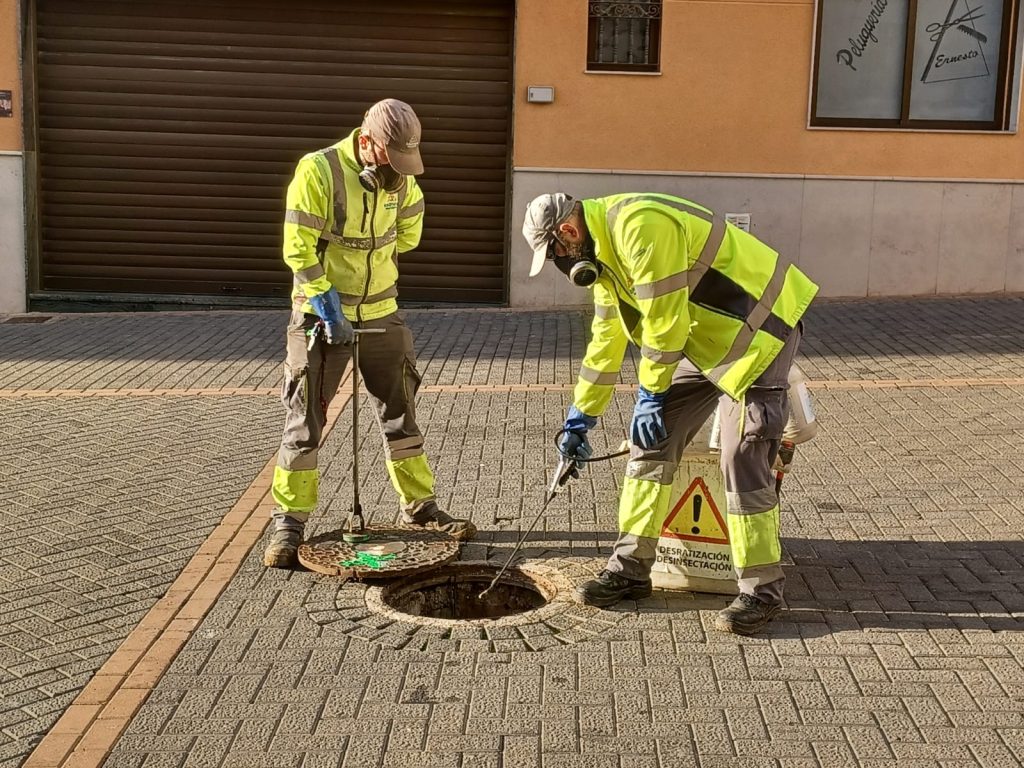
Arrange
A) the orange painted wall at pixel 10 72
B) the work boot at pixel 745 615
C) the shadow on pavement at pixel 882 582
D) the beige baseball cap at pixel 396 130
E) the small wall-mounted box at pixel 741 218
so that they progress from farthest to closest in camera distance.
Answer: the small wall-mounted box at pixel 741 218
the orange painted wall at pixel 10 72
the beige baseball cap at pixel 396 130
the shadow on pavement at pixel 882 582
the work boot at pixel 745 615

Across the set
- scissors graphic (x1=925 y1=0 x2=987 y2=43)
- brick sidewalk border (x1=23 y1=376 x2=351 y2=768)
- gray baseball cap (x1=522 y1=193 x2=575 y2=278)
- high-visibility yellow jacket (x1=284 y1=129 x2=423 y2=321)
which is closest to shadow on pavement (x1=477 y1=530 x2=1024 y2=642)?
brick sidewalk border (x1=23 y1=376 x2=351 y2=768)

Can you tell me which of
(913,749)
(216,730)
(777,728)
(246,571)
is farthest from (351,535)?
(913,749)

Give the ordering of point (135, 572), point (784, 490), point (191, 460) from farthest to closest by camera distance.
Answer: point (191, 460) < point (784, 490) < point (135, 572)

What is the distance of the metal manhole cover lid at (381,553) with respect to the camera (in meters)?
5.91

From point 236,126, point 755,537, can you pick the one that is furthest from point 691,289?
point 236,126

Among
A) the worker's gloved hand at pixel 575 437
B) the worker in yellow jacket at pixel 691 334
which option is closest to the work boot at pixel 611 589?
the worker in yellow jacket at pixel 691 334

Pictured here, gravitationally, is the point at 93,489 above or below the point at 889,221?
below

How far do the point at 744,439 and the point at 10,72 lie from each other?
1099 centimetres

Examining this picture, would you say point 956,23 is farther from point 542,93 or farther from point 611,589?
point 611,589

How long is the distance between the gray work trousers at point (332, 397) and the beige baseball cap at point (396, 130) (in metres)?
0.83

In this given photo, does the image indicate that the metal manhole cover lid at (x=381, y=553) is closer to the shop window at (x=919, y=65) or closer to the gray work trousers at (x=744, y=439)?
the gray work trousers at (x=744, y=439)

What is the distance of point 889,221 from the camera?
542 inches

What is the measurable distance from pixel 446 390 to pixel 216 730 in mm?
5594

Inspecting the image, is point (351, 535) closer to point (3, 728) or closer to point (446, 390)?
point (3, 728)
